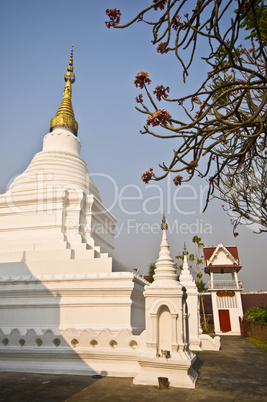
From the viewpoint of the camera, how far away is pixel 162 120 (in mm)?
4898

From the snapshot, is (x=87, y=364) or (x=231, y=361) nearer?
(x=87, y=364)

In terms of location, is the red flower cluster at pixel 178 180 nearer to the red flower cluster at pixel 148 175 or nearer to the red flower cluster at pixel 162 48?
the red flower cluster at pixel 148 175

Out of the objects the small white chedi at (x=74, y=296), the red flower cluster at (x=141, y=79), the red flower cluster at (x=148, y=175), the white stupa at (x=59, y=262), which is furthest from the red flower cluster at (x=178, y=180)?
the white stupa at (x=59, y=262)

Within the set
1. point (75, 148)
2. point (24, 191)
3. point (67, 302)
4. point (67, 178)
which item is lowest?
point (67, 302)

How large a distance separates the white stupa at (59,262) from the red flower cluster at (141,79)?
25.6 feet

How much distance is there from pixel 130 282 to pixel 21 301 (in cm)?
468

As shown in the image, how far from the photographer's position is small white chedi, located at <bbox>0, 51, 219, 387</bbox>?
8.73 meters

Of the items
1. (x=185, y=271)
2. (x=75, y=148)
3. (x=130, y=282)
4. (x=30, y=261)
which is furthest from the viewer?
(x=75, y=148)

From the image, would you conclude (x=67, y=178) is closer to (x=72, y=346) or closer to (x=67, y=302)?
(x=67, y=302)

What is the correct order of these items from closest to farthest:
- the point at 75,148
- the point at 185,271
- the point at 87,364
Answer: the point at 87,364
the point at 185,271
the point at 75,148

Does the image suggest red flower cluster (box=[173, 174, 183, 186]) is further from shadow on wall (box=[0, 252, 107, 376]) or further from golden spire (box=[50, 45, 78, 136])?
golden spire (box=[50, 45, 78, 136])

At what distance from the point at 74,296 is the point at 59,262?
1.71 m

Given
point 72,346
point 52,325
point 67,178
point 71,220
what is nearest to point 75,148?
point 67,178

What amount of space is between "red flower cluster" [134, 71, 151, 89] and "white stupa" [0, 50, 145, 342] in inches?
307
